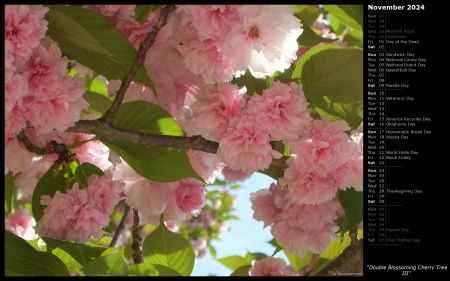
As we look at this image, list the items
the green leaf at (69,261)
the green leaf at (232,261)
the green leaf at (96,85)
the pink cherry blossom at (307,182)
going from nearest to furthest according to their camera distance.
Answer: the pink cherry blossom at (307,182)
the green leaf at (69,261)
the green leaf at (232,261)
the green leaf at (96,85)

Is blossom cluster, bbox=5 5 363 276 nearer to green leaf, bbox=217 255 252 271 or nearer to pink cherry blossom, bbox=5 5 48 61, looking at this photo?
pink cherry blossom, bbox=5 5 48 61

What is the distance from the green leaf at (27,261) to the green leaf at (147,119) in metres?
0.34

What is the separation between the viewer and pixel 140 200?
156 cm

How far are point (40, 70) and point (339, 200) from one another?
27.5 inches

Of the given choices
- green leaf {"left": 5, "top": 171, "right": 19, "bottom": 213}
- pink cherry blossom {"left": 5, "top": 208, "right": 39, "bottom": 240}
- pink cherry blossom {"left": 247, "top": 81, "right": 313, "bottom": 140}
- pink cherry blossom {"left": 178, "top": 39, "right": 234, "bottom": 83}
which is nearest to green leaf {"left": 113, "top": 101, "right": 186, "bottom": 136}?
pink cherry blossom {"left": 178, "top": 39, "right": 234, "bottom": 83}

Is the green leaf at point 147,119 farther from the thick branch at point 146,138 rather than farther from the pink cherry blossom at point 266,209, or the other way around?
the pink cherry blossom at point 266,209

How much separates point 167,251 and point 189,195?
0.67 feet

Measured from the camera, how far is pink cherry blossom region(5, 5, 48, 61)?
108 cm

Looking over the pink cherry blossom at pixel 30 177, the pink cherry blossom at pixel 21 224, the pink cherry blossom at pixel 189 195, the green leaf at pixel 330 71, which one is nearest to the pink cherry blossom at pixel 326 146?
the green leaf at pixel 330 71

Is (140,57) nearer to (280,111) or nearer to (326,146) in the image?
(280,111)

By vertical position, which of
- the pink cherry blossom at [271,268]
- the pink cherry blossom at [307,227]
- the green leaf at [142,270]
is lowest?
the pink cherry blossom at [271,268]

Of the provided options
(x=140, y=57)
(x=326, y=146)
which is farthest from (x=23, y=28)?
(x=326, y=146)

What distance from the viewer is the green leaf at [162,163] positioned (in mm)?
1354
